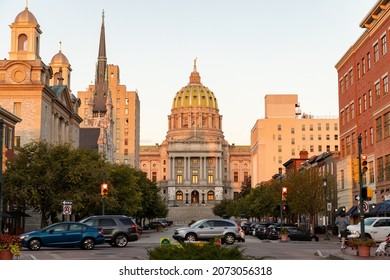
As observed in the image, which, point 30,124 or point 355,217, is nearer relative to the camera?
point 355,217

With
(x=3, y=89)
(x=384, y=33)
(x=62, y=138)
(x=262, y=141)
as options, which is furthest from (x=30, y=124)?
(x=262, y=141)

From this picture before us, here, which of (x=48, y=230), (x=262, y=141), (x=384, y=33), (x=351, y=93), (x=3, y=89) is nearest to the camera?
(x=48, y=230)

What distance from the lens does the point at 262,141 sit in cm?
18925

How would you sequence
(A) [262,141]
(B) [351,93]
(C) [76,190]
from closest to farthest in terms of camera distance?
(C) [76,190], (B) [351,93], (A) [262,141]

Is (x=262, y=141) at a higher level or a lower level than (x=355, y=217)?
higher

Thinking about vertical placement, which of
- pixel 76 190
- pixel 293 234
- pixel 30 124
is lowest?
pixel 293 234

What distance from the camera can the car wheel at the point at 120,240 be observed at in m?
39.1

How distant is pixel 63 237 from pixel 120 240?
5416 millimetres

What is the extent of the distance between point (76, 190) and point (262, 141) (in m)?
136

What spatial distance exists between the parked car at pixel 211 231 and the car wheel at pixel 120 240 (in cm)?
349

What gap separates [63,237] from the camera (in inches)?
1358

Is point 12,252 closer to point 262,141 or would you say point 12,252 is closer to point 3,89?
point 3,89

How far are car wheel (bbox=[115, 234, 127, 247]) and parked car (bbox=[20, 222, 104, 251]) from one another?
3.71 metres

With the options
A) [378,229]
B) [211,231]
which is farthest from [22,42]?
[378,229]
